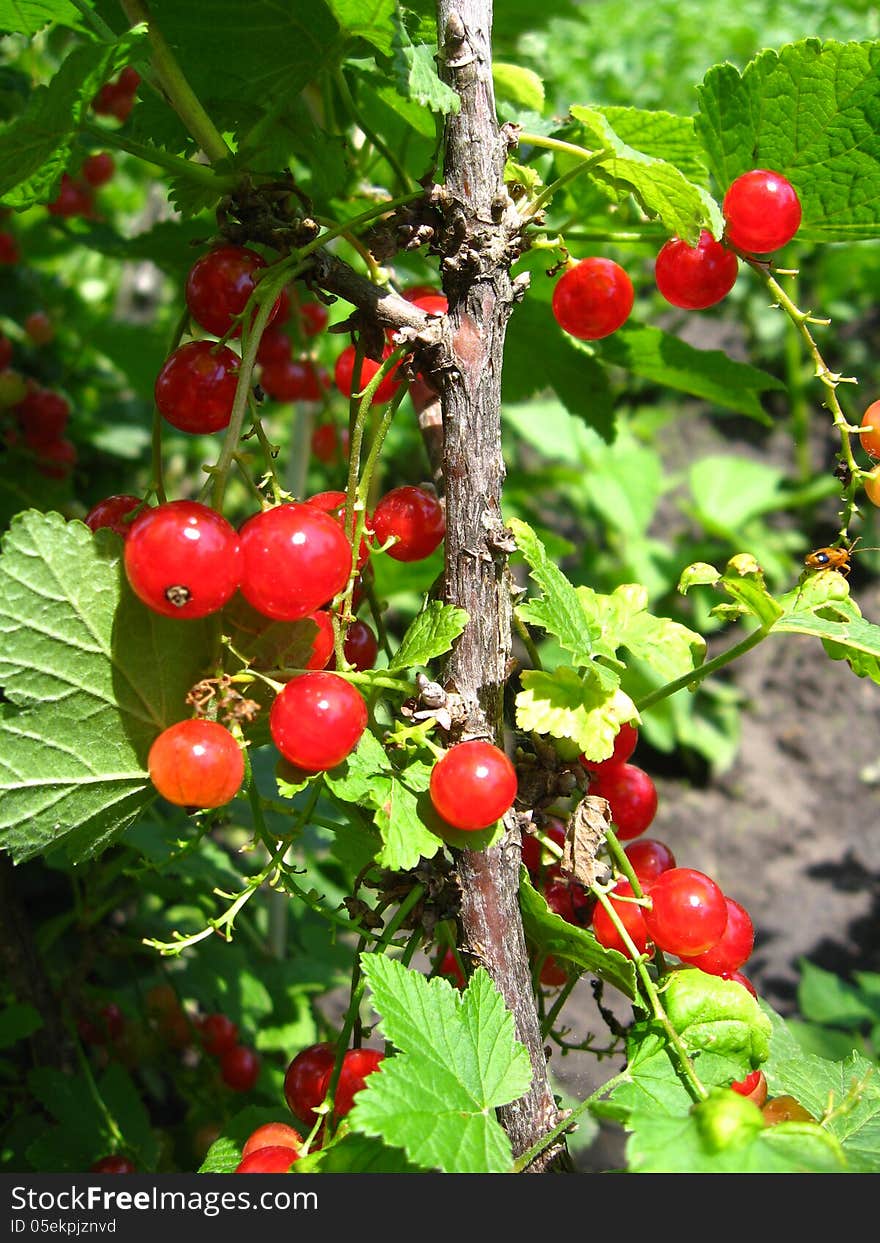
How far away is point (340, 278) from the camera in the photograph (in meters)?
0.77

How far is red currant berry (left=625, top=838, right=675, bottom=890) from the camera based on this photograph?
896 millimetres

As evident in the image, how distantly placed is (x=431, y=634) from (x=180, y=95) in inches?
17.0

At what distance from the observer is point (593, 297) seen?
920 millimetres

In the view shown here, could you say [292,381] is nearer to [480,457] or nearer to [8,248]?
[480,457]

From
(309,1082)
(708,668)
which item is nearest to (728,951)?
(708,668)

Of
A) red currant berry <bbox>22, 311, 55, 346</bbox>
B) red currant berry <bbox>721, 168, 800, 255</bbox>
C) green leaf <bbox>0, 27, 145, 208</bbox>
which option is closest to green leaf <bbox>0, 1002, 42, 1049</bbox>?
green leaf <bbox>0, 27, 145, 208</bbox>

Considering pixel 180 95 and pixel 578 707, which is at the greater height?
pixel 180 95

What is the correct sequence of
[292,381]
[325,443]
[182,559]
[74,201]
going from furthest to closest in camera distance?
A: 1. [74,201]
2. [325,443]
3. [292,381]
4. [182,559]

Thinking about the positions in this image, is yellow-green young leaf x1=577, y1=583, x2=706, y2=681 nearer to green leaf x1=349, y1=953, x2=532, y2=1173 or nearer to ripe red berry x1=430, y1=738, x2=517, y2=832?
ripe red berry x1=430, y1=738, x2=517, y2=832

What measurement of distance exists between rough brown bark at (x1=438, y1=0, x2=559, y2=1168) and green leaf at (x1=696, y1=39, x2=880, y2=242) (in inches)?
7.7

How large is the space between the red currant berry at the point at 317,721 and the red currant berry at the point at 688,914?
0.28 metres

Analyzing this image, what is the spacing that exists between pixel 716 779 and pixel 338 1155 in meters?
2.62

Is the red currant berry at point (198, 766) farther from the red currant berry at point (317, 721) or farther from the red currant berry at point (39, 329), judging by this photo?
the red currant berry at point (39, 329)

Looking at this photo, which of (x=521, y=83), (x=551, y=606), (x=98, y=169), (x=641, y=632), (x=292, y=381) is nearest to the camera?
(x=551, y=606)
